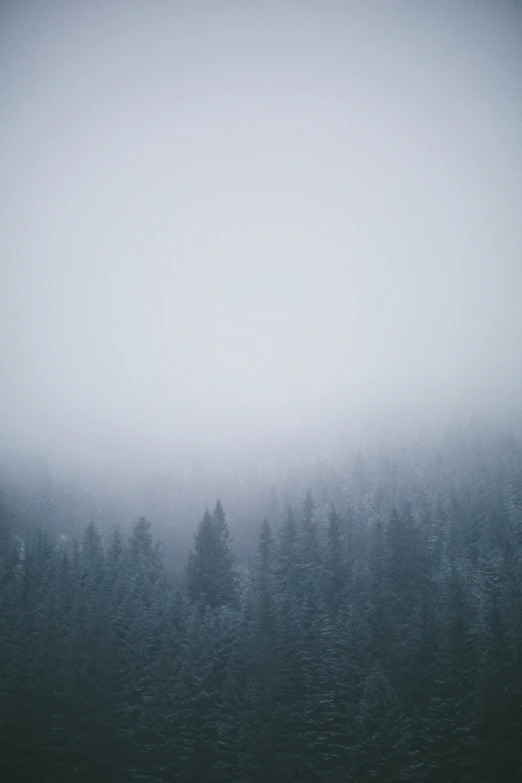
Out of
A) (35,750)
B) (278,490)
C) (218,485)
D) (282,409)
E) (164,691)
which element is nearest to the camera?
(35,750)

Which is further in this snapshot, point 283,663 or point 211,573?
point 211,573

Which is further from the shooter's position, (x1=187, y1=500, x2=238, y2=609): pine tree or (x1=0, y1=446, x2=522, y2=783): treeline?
(x1=187, y1=500, x2=238, y2=609): pine tree

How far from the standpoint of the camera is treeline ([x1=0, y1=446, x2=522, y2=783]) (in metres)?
33.4

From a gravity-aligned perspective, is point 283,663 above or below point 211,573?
below

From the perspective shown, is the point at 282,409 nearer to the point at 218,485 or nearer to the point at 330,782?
the point at 218,485

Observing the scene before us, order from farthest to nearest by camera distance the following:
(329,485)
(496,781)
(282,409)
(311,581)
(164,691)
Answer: (282,409)
(329,485)
(311,581)
(164,691)
(496,781)

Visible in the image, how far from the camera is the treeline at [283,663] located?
33.4 metres

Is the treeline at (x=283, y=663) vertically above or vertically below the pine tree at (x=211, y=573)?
below

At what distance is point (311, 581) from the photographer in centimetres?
4931

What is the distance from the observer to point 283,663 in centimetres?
3947

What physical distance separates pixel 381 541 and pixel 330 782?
24071 millimetres

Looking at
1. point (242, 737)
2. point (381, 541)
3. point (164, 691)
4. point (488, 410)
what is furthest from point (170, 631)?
point (488, 410)

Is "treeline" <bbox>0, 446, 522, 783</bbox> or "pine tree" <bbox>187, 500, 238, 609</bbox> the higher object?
"pine tree" <bbox>187, 500, 238, 609</bbox>

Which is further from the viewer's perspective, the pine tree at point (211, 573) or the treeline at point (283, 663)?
the pine tree at point (211, 573)
